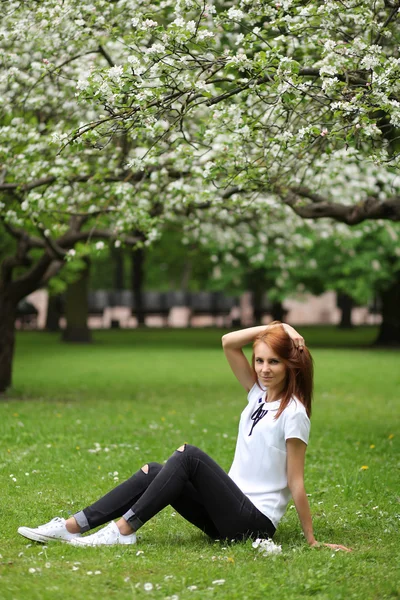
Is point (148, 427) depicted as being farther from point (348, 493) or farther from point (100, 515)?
point (100, 515)

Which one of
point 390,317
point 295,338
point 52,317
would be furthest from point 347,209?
point 52,317

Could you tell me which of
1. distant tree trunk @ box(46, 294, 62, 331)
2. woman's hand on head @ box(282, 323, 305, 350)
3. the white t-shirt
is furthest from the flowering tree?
distant tree trunk @ box(46, 294, 62, 331)

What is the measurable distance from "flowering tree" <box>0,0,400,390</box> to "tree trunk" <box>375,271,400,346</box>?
19335 millimetres

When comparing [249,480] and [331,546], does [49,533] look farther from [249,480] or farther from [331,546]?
[331,546]

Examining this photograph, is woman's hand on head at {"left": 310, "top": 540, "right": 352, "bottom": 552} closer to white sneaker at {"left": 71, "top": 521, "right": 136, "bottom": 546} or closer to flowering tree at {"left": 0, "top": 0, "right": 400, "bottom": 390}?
white sneaker at {"left": 71, "top": 521, "right": 136, "bottom": 546}

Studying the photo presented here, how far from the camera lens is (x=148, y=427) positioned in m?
12.7

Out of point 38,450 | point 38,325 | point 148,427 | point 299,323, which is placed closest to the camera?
point 38,450

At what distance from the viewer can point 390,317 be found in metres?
35.3

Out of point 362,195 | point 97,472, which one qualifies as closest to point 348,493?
point 97,472

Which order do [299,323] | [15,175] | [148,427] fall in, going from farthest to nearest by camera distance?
[299,323]
[148,427]
[15,175]

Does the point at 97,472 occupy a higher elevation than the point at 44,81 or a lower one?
lower

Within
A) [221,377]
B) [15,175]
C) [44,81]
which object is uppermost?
[44,81]

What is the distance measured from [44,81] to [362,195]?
6163 mm

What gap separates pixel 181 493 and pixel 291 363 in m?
1.07
